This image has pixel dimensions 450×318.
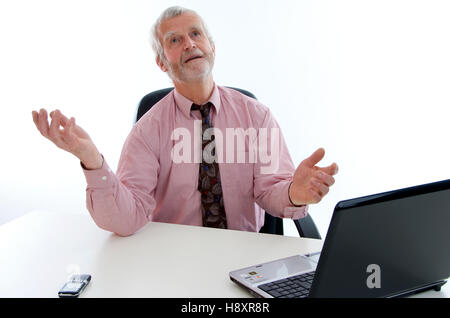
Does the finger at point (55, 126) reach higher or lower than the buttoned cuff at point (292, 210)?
higher

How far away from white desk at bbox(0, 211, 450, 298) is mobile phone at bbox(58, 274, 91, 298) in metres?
0.02

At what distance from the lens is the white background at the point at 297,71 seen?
2.42m

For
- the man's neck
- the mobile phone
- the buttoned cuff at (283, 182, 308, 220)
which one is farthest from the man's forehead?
the mobile phone

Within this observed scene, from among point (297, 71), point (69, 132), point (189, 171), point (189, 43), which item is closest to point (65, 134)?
point (69, 132)

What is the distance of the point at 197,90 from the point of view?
1562 millimetres

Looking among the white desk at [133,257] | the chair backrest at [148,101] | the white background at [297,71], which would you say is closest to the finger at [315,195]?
the white desk at [133,257]

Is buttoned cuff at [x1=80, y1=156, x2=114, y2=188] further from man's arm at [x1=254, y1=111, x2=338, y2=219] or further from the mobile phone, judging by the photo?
man's arm at [x1=254, y1=111, x2=338, y2=219]

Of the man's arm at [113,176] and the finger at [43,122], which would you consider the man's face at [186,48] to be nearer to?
the man's arm at [113,176]

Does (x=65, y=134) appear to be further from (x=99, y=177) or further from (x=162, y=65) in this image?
(x=162, y=65)

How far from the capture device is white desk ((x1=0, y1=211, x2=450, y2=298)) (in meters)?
0.94

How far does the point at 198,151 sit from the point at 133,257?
1.82 feet

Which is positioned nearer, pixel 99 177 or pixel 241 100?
pixel 99 177

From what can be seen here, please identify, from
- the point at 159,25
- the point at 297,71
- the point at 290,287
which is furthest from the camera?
the point at 297,71
